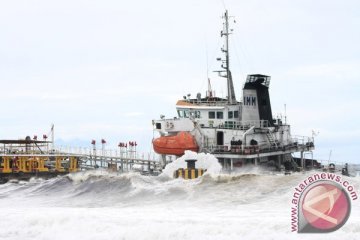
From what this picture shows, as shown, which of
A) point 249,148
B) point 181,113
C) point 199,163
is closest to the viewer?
point 199,163

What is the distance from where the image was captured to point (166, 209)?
87.6ft

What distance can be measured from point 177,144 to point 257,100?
23.5 ft

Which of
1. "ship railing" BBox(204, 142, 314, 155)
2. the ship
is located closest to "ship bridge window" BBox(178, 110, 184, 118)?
the ship

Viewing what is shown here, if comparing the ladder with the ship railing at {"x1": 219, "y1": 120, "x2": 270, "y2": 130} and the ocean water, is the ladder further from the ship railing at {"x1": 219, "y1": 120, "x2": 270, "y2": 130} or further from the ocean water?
the ocean water

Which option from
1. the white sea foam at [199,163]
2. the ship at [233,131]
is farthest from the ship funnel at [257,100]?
the white sea foam at [199,163]

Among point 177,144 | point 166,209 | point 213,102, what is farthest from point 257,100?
point 166,209

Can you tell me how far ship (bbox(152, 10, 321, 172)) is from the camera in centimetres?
4103

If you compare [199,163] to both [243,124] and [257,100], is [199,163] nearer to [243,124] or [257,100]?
[243,124]

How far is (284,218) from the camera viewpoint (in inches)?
845

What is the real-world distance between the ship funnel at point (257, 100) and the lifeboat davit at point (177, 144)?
456 cm

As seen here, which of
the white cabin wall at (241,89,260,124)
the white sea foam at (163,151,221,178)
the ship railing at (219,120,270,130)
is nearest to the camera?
the white sea foam at (163,151,221,178)

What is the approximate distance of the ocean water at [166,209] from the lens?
68.3ft

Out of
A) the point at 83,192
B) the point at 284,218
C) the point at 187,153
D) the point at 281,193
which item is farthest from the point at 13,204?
the point at 284,218

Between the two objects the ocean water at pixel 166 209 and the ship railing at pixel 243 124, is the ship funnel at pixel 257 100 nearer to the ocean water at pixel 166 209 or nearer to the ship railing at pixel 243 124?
the ship railing at pixel 243 124
